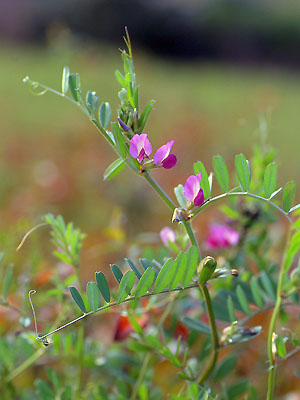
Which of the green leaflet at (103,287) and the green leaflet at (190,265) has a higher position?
the green leaflet at (190,265)

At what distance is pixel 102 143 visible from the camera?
2557 mm

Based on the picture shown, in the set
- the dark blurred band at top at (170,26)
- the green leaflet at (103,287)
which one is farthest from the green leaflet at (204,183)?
the dark blurred band at top at (170,26)

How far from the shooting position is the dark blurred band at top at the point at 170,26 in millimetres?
7020

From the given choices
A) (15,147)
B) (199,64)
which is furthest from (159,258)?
(199,64)

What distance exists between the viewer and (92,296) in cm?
45

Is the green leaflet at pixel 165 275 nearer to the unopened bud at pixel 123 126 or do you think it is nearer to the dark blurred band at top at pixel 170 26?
the unopened bud at pixel 123 126

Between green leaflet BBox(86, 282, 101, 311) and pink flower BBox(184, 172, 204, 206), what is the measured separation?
0.10 meters

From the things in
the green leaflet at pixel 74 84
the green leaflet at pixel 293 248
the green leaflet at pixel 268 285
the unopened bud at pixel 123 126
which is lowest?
the green leaflet at pixel 268 285

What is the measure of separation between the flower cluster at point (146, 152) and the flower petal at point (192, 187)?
0.07ft

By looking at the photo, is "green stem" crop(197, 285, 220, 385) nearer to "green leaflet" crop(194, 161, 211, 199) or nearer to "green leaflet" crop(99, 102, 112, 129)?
"green leaflet" crop(194, 161, 211, 199)

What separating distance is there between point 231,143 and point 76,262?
2204mm

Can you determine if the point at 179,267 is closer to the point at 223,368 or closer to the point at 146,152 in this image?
the point at 146,152

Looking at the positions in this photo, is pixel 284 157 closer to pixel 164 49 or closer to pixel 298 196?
pixel 298 196

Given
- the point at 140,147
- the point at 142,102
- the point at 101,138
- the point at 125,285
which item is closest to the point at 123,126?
the point at 140,147
